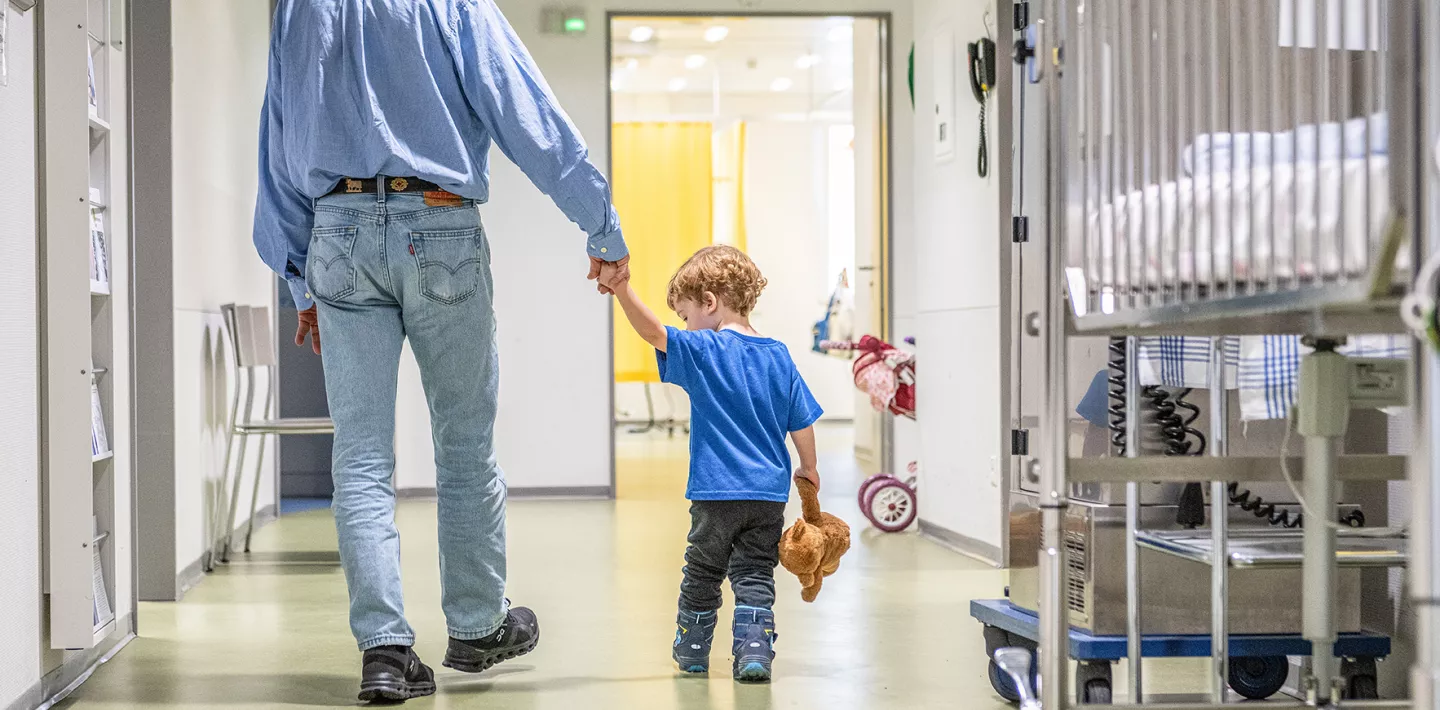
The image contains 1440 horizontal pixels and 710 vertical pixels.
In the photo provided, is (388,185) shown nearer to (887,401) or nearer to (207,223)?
(207,223)

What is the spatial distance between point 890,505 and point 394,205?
3.05 metres

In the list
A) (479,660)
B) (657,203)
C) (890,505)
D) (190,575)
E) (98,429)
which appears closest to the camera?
(479,660)

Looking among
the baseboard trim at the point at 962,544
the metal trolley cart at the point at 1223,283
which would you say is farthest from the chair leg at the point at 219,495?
the metal trolley cart at the point at 1223,283

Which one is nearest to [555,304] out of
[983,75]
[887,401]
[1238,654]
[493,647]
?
[887,401]

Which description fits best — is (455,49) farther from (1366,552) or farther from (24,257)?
(1366,552)

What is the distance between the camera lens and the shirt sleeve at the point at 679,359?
2.64 meters

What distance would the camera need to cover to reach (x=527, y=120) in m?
2.39

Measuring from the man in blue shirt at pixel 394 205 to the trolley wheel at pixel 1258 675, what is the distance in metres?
1.33

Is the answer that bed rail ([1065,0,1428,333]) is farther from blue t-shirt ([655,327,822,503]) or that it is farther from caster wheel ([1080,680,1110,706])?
blue t-shirt ([655,327,822,503])

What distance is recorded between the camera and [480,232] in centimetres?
246

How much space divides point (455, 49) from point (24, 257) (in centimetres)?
84

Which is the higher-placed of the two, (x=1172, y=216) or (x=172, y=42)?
(x=172, y=42)

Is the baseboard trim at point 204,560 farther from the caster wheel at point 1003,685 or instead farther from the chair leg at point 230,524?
the caster wheel at point 1003,685

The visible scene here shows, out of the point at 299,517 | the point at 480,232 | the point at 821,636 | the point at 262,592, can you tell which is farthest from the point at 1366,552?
the point at 299,517
